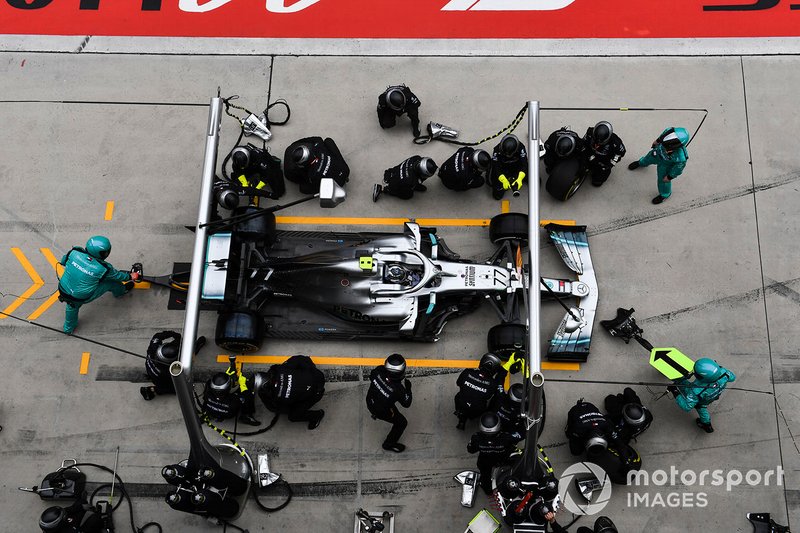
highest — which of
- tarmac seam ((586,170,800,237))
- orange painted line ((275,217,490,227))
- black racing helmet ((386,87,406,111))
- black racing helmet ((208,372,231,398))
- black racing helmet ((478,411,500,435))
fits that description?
black racing helmet ((386,87,406,111))

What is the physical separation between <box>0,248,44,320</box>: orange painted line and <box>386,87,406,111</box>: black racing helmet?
6213 millimetres

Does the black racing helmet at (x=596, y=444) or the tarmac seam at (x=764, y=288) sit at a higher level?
the tarmac seam at (x=764, y=288)

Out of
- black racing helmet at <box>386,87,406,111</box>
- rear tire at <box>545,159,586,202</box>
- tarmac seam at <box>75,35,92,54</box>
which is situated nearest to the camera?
rear tire at <box>545,159,586,202</box>

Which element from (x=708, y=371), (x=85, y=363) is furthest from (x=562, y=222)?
(x=85, y=363)

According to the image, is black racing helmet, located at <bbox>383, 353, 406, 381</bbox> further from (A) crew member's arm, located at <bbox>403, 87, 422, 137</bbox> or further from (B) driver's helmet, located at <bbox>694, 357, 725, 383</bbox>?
(A) crew member's arm, located at <bbox>403, 87, 422, 137</bbox>

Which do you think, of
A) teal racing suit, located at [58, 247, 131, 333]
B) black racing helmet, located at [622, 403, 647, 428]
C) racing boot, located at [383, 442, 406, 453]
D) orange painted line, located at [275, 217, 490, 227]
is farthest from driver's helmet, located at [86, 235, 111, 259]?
black racing helmet, located at [622, 403, 647, 428]

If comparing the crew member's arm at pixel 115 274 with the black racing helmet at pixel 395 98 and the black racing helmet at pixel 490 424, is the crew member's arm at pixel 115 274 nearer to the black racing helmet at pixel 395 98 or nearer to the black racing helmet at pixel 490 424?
the black racing helmet at pixel 395 98

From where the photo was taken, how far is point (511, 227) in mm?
9359

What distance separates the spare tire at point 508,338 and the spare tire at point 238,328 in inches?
133

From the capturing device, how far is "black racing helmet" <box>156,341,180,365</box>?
832 cm

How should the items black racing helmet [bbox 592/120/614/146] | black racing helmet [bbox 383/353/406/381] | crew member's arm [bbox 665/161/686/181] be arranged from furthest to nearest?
crew member's arm [bbox 665/161/686/181] → black racing helmet [bbox 592/120/614/146] → black racing helmet [bbox 383/353/406/381]

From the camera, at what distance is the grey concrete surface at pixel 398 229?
8883 mm

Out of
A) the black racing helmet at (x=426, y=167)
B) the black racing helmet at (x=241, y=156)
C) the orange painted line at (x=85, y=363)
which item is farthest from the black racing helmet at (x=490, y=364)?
the orange painted line at (x=85, y=363)

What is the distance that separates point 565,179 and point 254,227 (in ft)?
15.7
